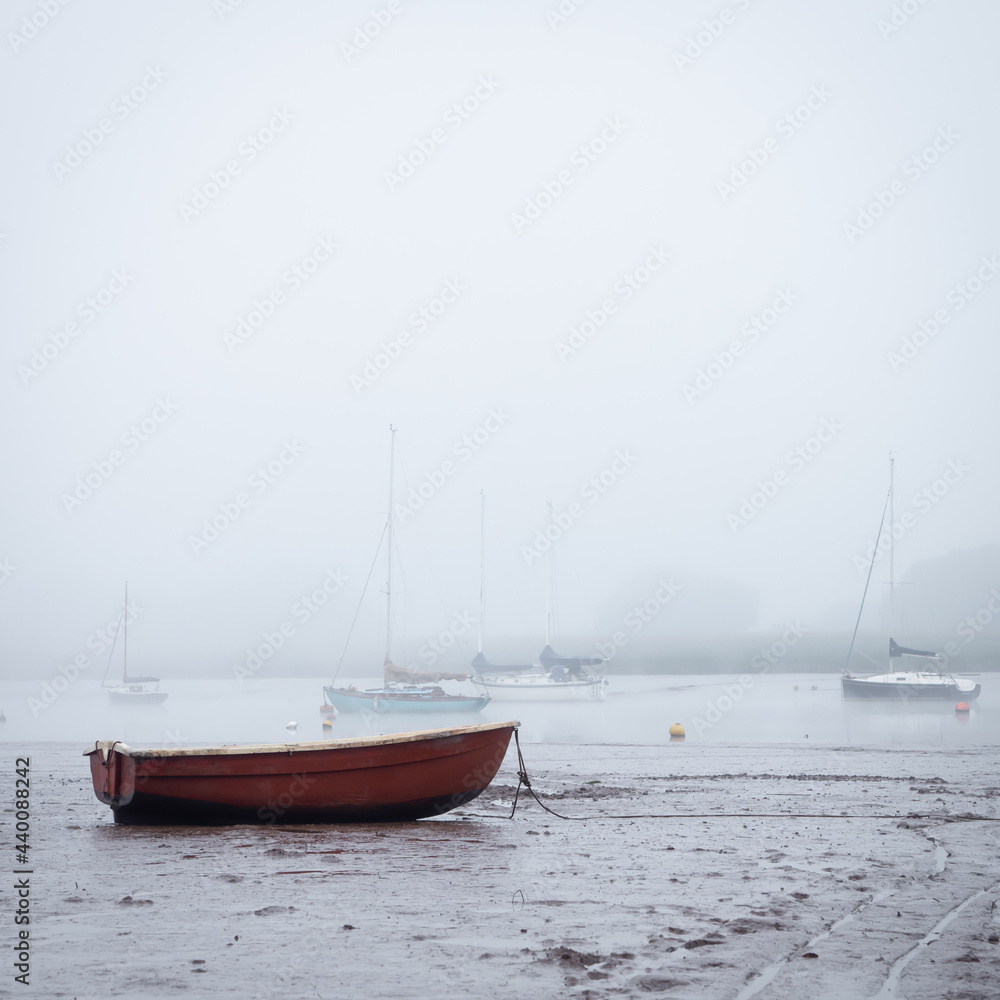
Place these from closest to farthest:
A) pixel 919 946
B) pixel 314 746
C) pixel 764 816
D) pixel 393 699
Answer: pixel 919 946 < pixel 314 746 < pixel 764 816 < pixel 393 699

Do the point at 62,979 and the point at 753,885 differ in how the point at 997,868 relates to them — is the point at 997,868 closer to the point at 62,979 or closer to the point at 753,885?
the point at 753,885

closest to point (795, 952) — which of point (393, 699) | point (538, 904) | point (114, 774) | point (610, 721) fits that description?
point (538, 904)

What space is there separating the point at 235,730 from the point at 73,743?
9.57 m

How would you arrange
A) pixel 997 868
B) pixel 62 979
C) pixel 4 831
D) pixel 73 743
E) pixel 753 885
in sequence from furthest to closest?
pixel 73 743 < pixel 4 831 < pixel 997 868 < pixel 753 885 < pixel 62 979

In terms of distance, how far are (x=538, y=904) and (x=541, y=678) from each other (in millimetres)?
60153

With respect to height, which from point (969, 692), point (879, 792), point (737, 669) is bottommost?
point (737, 669)

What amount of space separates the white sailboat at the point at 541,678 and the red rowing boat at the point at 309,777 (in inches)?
2108

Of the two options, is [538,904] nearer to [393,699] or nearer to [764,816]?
[764,816]

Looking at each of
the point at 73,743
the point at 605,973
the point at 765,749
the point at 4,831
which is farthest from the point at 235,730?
the point at 605,973

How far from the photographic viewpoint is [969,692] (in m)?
55.0

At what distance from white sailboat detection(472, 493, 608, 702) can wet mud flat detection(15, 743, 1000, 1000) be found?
2016 inches

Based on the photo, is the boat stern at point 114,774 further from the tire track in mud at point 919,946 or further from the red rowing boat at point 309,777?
the tire track in mud at point 919,946

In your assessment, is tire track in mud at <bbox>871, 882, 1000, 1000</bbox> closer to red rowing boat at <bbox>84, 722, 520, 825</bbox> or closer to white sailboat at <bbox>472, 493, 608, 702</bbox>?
red rowing boat at <bbox>84, 722, 520, 825</bbox>

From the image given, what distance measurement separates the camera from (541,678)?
6762 cm
